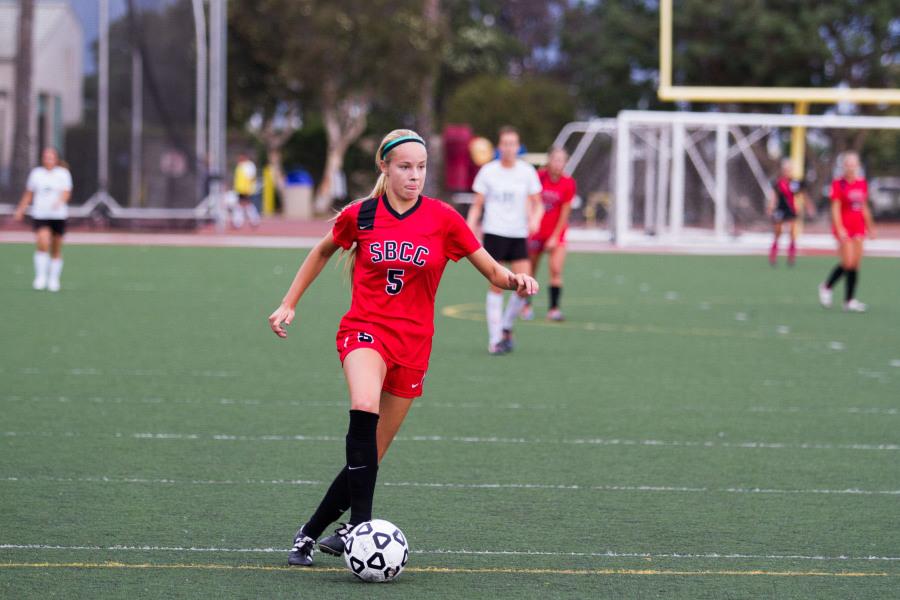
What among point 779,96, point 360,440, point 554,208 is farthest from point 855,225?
point 779,96

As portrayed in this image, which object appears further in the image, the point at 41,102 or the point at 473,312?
the point at 41,102

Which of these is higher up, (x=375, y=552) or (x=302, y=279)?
(x=302, y=279)

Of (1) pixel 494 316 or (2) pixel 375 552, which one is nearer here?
(2) pixel 375 552

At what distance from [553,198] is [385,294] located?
1035cm

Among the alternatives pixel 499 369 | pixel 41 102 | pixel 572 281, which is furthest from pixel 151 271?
pixel 41 102

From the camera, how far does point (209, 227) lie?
1663 inches

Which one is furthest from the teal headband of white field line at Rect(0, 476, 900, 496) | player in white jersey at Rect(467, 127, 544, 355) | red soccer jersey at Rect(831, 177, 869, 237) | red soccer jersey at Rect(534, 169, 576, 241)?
red soccer jersey at Rect(831, 177, 869, 237)

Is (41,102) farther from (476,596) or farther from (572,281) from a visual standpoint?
(476,596)

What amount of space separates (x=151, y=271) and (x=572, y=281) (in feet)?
23.0

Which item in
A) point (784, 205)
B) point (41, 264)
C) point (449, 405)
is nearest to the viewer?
point (449, 405)

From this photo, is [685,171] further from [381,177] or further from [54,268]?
[381,177]

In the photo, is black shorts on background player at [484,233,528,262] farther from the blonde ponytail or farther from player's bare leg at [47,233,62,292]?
player's bare leg at [47,233,62,292]

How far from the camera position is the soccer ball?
5.55 metres

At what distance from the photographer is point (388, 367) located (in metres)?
5.82
